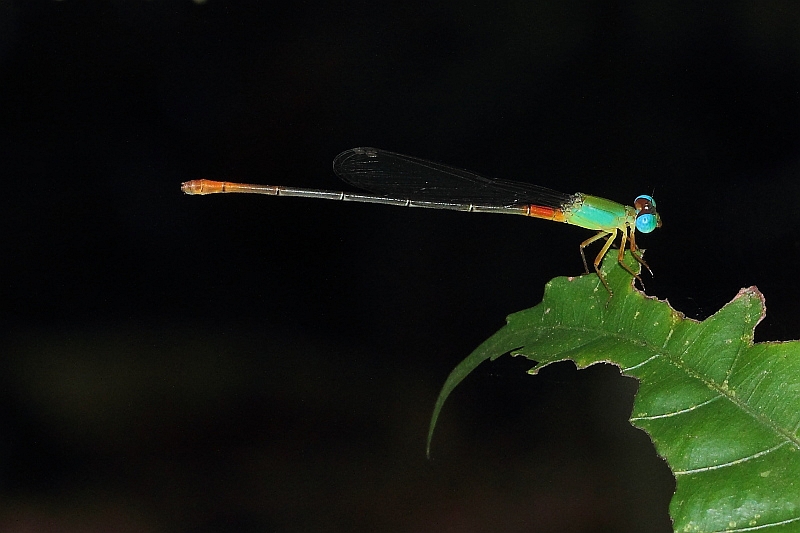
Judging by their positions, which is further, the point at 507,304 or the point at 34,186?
the point at 34,186

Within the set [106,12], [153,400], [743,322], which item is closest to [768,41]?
[743,322]

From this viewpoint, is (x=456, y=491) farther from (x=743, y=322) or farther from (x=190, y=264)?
(x=743, y=322)

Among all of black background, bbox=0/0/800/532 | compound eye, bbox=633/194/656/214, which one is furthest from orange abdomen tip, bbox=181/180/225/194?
compound eye, bbox=633/194/656/214

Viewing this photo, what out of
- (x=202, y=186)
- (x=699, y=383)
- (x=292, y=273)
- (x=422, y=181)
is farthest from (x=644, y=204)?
(x=292, y=273)

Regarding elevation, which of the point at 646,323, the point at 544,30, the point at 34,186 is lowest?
the point at 646,323

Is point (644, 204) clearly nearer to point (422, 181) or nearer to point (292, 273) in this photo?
point (422, 181)

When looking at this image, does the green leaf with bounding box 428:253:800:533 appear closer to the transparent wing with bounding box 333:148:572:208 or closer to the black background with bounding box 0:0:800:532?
the transparent wing with bounding box 333:148:572:208
